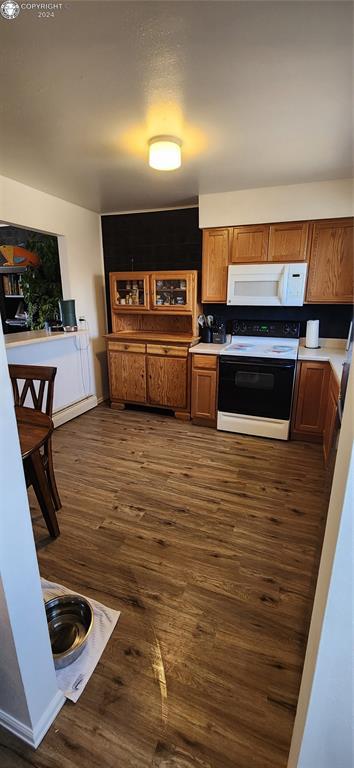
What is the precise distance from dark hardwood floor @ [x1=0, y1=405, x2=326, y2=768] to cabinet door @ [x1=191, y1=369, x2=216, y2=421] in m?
0.52

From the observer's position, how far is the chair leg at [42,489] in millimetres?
1720

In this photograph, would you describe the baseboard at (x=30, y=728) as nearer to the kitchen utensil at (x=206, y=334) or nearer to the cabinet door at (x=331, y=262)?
the kitchen utensil at (x=206, y=334)

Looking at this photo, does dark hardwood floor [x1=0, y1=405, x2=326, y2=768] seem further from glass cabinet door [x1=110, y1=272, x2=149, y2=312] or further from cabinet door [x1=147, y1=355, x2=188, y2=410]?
glass cabinet door [x1=110, y1=272, x2=149, y2=312]

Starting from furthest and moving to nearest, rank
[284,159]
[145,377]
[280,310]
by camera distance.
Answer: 1. [145,377]
2. [280,310]
3. [284,159]

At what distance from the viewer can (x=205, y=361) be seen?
3318mm

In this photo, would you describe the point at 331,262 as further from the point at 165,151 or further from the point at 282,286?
the point at 165,151

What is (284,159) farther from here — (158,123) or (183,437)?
(183,437)

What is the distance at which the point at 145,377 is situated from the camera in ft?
12.2

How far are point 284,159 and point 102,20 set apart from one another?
1.61 m

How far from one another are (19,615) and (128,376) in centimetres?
299

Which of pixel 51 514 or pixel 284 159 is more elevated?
pixel 284 159

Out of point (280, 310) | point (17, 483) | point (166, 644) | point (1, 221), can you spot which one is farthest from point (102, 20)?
point (280, 310)

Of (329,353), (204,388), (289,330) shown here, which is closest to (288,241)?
(289,330)

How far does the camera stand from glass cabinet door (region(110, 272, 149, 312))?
3.67 m
